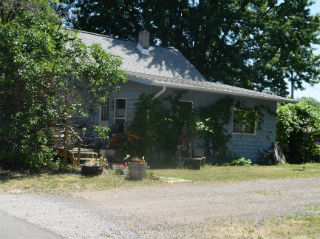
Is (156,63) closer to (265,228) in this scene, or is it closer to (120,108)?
(120,108)

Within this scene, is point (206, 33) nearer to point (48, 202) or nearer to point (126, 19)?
point (126, 19)

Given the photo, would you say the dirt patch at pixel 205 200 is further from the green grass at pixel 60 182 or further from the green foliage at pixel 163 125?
the green foliage at pixel 163 125

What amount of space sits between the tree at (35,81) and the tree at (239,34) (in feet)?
47.3

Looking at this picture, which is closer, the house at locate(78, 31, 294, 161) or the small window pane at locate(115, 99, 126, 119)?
the house at locate(78, 31, 294, 161)

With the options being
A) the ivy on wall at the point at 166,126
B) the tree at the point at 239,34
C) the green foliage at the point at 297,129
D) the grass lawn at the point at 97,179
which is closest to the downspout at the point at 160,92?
the ivy on wall at the point at 166,126

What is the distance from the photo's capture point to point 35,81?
33.8 feet

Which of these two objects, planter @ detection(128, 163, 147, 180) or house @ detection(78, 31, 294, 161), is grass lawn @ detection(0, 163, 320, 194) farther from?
house @ detection(78, 31, 294, 161)

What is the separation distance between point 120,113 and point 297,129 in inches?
341

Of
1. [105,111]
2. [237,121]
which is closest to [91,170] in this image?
[105,111]

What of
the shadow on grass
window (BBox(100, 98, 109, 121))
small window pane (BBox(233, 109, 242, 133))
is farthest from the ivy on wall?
the shadow on grass

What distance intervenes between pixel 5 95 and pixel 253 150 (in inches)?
432

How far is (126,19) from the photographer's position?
93.2ft

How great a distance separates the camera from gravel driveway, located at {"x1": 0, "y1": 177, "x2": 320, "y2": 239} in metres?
5.38

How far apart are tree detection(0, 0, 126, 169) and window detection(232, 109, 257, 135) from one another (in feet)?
22.1
